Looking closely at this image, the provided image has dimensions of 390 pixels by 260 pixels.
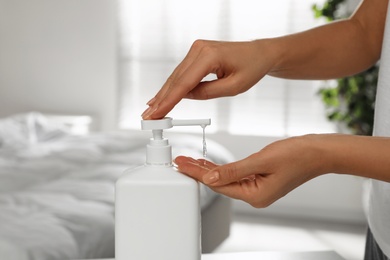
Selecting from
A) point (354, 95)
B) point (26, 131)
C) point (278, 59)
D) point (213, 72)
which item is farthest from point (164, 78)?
point (213, 72)

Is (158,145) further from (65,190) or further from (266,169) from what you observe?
(65,190)

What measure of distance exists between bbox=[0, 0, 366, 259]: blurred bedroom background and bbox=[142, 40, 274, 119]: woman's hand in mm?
3015

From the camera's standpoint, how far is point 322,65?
1.10 metres

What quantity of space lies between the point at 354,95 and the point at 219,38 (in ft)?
3.76

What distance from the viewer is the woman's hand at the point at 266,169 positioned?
0.74m

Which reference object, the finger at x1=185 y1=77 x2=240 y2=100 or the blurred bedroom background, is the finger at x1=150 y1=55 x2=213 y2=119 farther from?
the blurred bedroom background

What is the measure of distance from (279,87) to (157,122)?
146 inches

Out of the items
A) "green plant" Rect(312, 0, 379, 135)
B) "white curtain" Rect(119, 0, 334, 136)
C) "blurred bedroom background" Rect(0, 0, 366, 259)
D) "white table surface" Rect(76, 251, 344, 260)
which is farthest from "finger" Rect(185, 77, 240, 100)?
"white curtain" Rect(119, 0, 334, 136)

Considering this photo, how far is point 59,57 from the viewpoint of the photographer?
15.9 ft

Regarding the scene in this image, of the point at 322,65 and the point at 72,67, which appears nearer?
the point at 322,65

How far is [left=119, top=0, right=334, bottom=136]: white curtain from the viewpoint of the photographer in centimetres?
434

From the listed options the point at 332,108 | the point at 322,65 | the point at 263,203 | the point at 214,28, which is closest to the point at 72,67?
the point at 214,28

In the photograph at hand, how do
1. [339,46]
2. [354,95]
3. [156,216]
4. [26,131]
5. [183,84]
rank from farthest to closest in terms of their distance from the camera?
[354,95] → [26,131] → [339,46] → [183,84] → [156,216]

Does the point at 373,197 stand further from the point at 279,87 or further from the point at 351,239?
the point at 279,87
